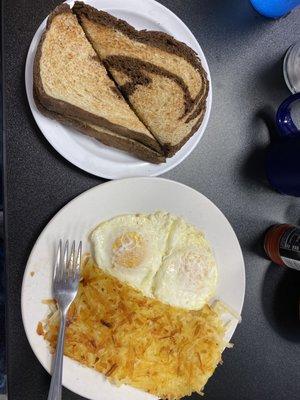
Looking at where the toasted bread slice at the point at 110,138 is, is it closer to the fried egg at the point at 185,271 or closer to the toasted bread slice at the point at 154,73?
the toasted bread slice at the point at 154,73

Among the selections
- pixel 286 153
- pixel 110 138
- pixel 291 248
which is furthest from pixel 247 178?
pixel 110 138

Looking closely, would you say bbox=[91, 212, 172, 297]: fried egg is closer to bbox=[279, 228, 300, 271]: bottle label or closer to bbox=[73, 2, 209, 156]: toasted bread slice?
bbox=[73, 2, 209, 156]: toasted bread slice

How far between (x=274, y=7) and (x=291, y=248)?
0.77 meters

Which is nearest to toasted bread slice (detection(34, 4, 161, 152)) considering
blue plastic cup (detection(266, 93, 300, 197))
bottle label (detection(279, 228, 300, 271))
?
blue plastic cup (detection(266, 93, 300, 197))

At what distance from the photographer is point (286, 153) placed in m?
1.62

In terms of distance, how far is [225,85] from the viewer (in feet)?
5.63

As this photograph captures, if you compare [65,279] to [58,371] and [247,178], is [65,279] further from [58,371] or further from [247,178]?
[247,178]

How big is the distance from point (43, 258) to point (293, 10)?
45.4 inches

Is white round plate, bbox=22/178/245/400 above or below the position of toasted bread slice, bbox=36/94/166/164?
below

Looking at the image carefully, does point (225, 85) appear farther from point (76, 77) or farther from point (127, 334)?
point (127, 334)

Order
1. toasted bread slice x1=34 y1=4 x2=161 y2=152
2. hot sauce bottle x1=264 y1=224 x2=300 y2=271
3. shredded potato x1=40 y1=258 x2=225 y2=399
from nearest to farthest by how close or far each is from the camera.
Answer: toasted bread slice x1=34 y1=4 x2=161 y2=152 → shredded potato x1=40 y1=258 x2=225 y2=399 → hot sauce bottle x1=264 y1=224 x2=300 y2=271

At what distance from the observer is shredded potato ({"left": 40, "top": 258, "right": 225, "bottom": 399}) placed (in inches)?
59.8

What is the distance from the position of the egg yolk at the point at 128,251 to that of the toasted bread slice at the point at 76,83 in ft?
0.91

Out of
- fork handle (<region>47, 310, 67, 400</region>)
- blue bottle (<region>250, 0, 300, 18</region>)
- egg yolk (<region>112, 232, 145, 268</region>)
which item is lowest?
fork handle (<region>47, 310, 67, 400</region>)
